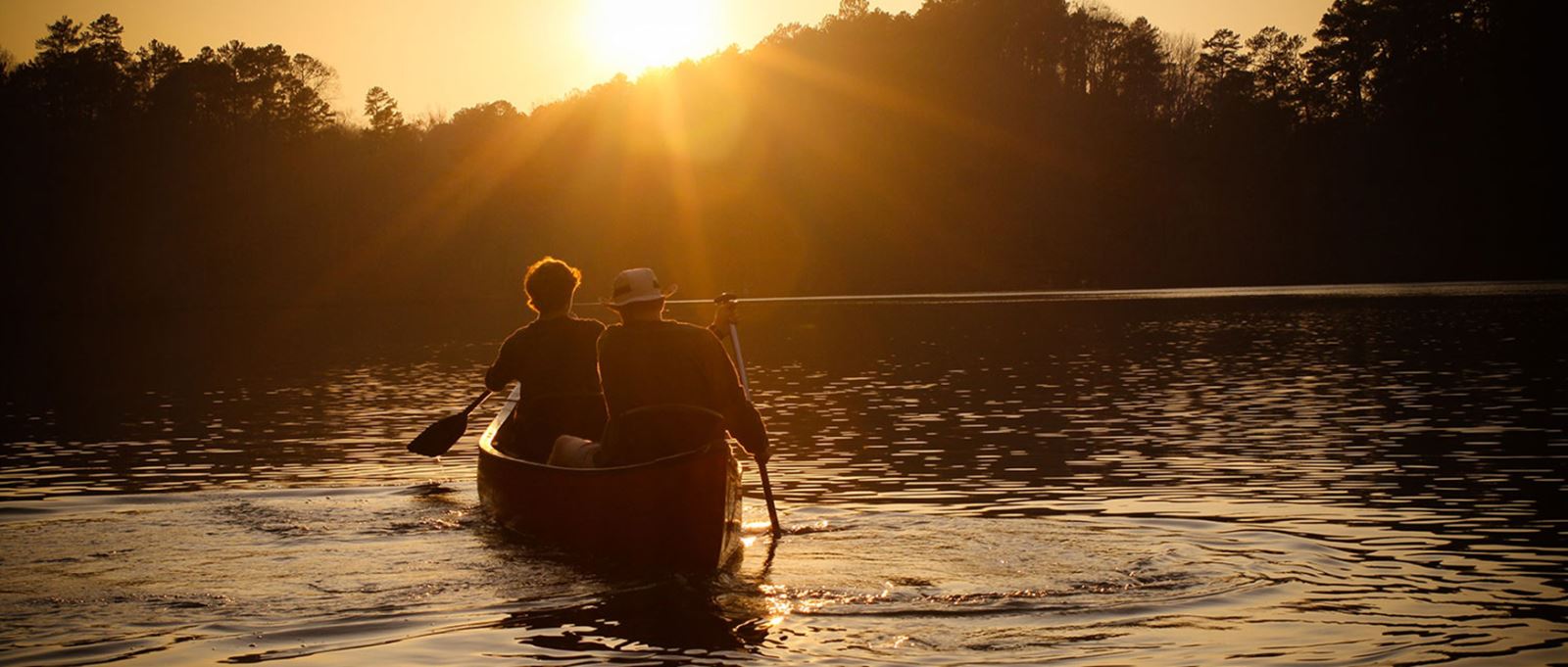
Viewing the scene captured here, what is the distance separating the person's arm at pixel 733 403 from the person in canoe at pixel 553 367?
170 centimetres

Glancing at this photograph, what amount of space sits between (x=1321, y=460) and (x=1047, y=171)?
273ft

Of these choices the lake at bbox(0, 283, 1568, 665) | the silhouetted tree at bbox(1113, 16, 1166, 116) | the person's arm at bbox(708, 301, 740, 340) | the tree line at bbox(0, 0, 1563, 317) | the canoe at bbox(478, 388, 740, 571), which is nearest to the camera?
the lake at bbox(0, 283, 1568, 665)

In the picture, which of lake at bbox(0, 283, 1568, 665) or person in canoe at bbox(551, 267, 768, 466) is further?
person in canoe at bbox(551, 267, 768, 466)

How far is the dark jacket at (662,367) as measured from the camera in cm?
1013

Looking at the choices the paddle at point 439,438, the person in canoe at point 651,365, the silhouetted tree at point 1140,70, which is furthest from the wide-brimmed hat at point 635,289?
the silhouetted tree at point 1140,70

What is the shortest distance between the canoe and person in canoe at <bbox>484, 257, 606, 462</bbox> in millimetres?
1214

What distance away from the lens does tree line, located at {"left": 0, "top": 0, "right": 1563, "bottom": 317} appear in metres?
86.9

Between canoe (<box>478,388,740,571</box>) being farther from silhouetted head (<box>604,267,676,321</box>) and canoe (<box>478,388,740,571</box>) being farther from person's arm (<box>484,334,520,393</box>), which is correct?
person's arm (<box>484,334,520,393</box>)

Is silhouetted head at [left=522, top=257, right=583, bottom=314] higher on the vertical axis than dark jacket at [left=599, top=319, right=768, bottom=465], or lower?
higher

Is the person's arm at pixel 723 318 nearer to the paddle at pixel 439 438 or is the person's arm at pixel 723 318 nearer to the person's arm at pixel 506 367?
the person's arm at pixel 506 367

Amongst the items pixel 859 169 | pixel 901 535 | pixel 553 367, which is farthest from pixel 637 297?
pixel 859 169

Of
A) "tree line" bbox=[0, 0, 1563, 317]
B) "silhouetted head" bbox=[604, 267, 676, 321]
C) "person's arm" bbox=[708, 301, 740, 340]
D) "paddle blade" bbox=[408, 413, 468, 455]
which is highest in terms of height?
"tree line" bbox=[0, 0, 1563, 317]

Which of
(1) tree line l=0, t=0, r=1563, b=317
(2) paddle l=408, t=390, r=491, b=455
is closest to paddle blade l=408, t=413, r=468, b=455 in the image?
(2) paddle l=408, t=390, r=491, b=455

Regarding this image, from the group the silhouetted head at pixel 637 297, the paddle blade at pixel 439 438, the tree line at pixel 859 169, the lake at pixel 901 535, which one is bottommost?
the lake at pixel 901 535
